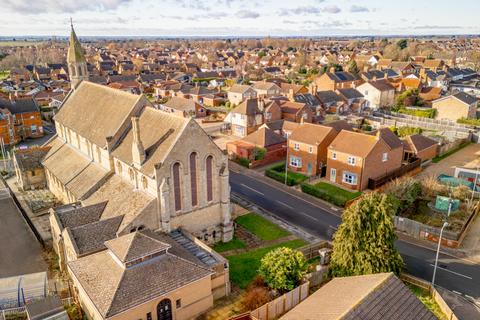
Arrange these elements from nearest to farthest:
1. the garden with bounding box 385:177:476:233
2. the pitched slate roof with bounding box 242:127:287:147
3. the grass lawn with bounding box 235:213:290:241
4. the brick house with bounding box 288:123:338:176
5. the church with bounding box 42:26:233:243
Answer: the church with bounding box 42:26:233:243
the grass lawn with bounding box 235:213:290:241
the garden with bounding box 385:177:476:233
the brick house with bounding box 288:123:338:176
the pitched slate roof with bounding box 242:127:287:147

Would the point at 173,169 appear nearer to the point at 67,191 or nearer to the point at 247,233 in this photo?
the point at 247,233

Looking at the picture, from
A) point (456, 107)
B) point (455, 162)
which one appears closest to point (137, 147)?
point (455, 162)

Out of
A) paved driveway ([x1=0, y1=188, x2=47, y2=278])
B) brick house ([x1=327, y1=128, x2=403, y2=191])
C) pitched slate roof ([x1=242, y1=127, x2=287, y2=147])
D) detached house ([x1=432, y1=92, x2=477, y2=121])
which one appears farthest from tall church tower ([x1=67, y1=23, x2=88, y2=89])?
detached house ([x1=432, y1=92, x2=477, y2=121])

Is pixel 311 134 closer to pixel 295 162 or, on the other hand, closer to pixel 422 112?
pixel 295 162

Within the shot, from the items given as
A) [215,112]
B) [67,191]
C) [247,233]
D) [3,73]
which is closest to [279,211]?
[247,233]

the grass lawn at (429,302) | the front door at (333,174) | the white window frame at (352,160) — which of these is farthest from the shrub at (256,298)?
the front door at (333,174)

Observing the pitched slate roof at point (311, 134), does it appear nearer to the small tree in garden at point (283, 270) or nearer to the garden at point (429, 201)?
the garden at point (429, 201)

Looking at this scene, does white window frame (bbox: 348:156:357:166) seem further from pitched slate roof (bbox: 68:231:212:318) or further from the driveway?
pitched slate roof (bbox: 68:231:212:318)
